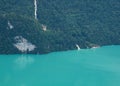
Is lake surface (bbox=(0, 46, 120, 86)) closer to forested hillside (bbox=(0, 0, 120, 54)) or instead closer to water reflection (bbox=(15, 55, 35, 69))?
water reflection (bbox=(15, 55, 35, 69))

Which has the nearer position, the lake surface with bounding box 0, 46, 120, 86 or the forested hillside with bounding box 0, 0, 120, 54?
the lake surface with bounding box 0, 46, 120, 86

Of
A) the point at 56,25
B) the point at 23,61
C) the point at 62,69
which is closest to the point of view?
the point at 62,69

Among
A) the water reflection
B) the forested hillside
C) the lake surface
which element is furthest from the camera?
the forested hillside

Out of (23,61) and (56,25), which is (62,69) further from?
(56,25)

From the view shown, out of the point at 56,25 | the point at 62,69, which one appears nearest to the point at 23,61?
the point at 62,69

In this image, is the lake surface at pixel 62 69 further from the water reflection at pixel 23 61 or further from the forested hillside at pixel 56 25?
the forested hillside at pixel 56 25

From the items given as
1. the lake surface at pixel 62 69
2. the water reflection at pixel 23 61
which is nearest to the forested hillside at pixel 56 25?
the water reflection at pixel 23 61

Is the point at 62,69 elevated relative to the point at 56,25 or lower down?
lower down

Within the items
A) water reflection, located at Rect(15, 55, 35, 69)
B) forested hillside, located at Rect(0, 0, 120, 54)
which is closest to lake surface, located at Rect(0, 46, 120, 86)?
water reflection, located at Rect(15, 55, 35, 69)
